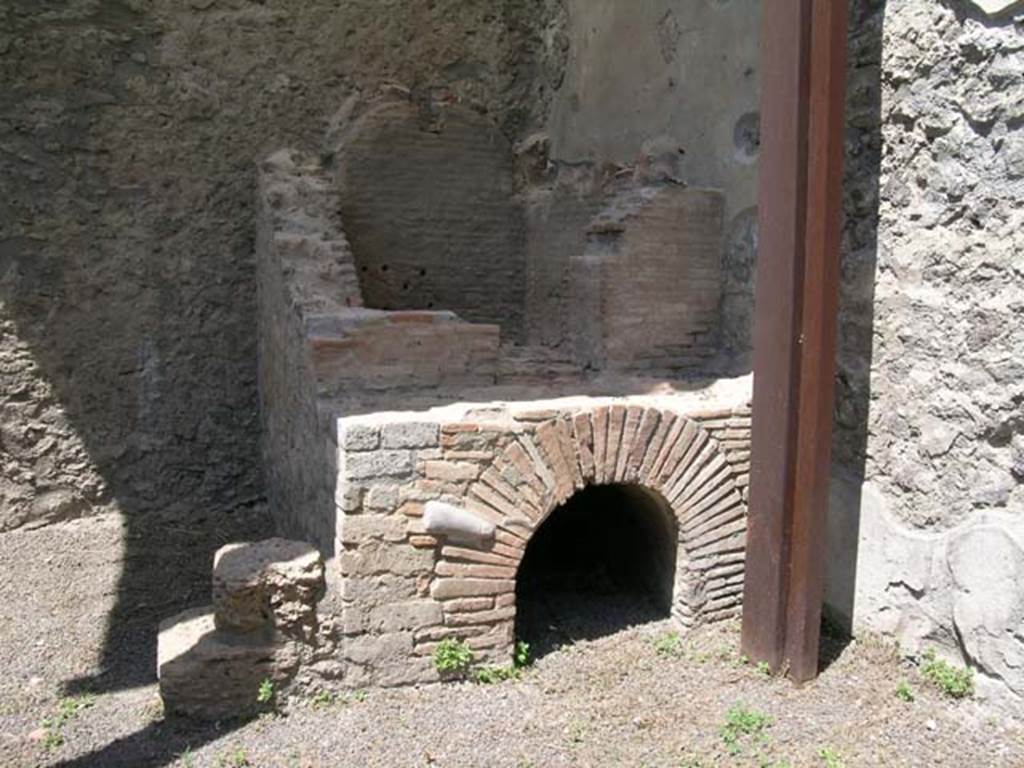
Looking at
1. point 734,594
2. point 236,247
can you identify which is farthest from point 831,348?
point 236,247

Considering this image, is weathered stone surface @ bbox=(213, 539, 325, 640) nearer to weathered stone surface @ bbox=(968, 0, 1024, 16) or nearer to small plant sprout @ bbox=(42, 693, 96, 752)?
small plant sprout @ bbox=(42, 693, 96, 752)

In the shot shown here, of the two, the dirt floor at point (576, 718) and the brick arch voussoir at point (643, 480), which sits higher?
the brick arch voussoir at point (643, 480)

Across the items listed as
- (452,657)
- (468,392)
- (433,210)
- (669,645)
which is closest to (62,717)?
(452,657)

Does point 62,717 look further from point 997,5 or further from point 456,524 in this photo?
point 997,5

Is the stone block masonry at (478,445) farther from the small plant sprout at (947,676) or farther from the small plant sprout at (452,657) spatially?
the small plant sprout at (947,676)

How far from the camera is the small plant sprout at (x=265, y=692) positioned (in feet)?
13.0

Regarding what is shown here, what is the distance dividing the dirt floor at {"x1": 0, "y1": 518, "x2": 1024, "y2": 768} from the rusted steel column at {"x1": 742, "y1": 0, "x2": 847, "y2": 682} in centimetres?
30

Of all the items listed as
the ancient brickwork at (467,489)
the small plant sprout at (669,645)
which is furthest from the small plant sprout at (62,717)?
the small plant sprout at (669,645)

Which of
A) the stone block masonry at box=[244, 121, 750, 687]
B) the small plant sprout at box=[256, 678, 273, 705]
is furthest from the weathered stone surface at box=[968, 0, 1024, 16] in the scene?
the small plant sprout at box=[256, 678, 273, 705]

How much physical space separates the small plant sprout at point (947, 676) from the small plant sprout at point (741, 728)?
705 millimetres

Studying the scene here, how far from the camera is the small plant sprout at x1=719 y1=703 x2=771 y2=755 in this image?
143 inches

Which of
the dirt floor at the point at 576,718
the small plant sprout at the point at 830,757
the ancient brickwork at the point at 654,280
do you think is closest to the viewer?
the small plant sprout at the point at 830,757

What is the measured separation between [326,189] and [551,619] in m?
3.20

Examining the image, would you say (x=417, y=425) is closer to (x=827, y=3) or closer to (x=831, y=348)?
(x=831, y=348)
